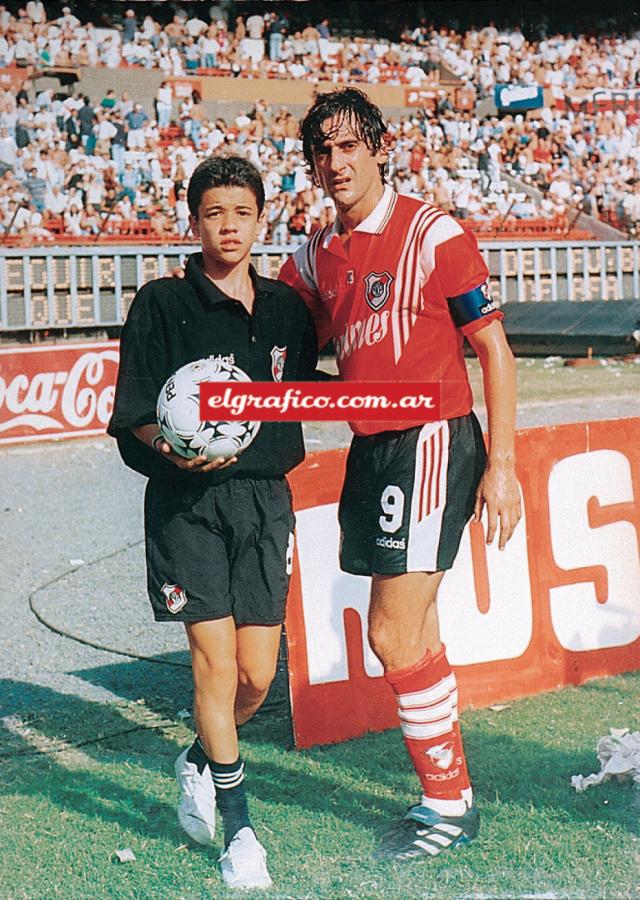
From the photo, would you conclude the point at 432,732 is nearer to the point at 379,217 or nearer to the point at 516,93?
the point at 379,217

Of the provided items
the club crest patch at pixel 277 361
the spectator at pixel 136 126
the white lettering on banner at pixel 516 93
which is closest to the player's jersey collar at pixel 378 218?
the club crest patch at pixel 277 361

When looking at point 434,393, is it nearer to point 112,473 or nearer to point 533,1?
point 112,473

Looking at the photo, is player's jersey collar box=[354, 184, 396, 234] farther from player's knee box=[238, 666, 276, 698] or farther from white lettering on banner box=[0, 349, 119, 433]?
white lettering on banner box=[0, 349, 119, 433]

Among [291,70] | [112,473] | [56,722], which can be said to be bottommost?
[112,473]

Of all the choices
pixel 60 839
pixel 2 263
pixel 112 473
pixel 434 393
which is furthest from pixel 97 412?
pixel 434 393

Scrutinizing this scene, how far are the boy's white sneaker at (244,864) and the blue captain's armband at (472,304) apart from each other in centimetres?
→ 144

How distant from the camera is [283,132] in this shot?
839 inches

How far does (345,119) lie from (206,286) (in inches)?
22.3

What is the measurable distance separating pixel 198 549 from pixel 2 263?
1541cm

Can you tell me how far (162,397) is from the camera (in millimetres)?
2775

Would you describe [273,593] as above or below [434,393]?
below

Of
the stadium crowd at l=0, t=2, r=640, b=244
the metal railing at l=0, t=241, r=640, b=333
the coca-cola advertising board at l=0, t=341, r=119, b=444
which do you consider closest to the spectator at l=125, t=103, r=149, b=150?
the stadium crowd at l=0, t=2, r=640, b=244

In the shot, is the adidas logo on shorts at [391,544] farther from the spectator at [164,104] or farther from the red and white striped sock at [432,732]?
the spectator at [164,104]

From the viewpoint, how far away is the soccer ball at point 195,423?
2.70 m
